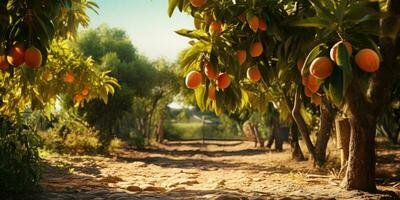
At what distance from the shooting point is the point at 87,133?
15.5 meters

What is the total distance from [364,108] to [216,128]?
4358 centimetres

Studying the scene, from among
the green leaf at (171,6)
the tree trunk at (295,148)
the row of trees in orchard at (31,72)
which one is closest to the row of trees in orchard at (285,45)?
the green leaf at (171,6)

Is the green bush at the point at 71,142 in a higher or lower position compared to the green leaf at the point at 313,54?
lower

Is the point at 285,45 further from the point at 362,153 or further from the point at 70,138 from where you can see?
the point at 70,138

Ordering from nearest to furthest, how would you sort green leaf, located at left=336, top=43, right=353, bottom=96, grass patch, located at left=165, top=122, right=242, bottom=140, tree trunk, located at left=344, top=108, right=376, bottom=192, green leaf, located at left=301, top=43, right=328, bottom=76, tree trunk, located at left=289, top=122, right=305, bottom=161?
1. green leaf, located at left=336, top=43, right=353, bottom=96
2. green leaf, located at left=301, top=43, right=328, bottom=76
3. tree trunk, located at left=344, top=108, right=376, bottom=192
4. tree trunk, located at left=289, top=122, right=305, bottom=161
5. grass patch, located at left=165, top=122, right=242, bottom=140

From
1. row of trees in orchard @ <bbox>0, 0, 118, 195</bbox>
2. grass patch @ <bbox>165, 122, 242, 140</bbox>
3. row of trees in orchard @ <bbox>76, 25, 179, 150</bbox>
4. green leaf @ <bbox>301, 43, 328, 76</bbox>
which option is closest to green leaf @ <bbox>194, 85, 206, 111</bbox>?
row of trees in orchard @ <bbox>0, 0, 118, 195</bbox>

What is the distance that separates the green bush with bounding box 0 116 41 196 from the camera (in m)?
4.58

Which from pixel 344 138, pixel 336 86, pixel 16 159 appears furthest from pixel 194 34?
pixel 344 138

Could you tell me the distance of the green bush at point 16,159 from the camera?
4578 mm

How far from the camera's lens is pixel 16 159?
467 centimetres

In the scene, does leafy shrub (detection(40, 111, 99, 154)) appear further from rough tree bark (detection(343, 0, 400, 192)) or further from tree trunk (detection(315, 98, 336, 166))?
rough tree bark (detection(343, 0, 400, 192))

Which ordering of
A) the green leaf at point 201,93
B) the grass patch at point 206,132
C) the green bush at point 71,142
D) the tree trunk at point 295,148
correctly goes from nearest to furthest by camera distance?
1. the green leaf at point 201,93
2. the tree trunk at point 295,148
3. the green bush at point 71,142
4. the grass patch at point 206,132

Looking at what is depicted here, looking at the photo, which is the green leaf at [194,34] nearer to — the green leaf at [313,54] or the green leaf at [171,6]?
the green leaf at [171,6]

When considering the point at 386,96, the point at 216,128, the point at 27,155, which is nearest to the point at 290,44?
the point at 386,96
